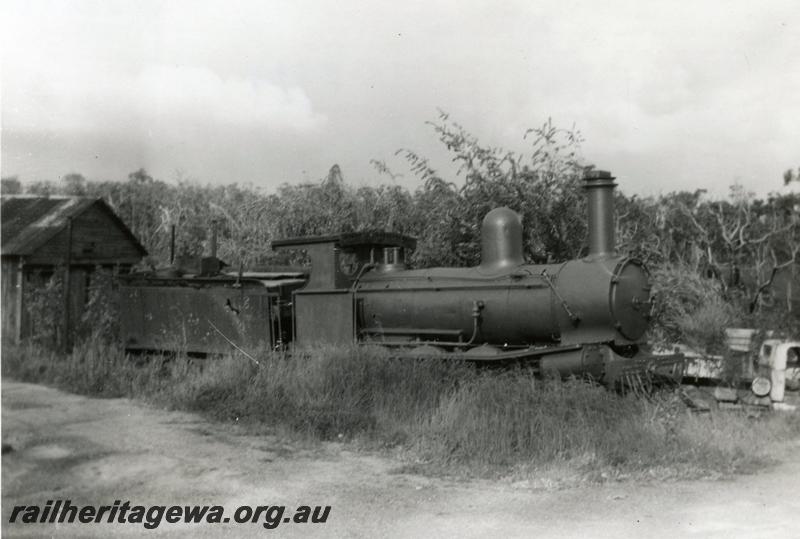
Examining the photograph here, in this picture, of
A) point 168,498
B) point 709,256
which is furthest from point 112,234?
point 709,256

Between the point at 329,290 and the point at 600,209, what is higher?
the point at 600,209

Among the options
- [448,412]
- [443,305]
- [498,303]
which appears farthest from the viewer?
[443,305]

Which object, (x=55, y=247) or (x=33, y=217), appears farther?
(x=55, y=247)

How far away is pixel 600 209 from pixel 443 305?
2.34 m

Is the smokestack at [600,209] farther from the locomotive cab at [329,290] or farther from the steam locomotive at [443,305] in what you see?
the locomotive cab at [329,290]

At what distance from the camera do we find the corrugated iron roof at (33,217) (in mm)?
5425

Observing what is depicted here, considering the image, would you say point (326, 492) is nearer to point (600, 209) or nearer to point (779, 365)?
point (600, 209)

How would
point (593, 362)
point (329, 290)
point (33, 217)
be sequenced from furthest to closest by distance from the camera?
point (329, 290) < point (593, 362) < point (33, 217)

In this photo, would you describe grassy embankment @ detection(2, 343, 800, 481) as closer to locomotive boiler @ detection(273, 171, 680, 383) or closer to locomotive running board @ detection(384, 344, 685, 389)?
locomotive running board @ detection(384, 344, 685, 389)

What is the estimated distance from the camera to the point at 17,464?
192 inches

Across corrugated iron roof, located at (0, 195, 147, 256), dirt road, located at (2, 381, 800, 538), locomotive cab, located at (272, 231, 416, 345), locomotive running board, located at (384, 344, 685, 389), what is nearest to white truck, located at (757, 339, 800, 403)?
locomotive running board, located at (384, 344, 685, 389)

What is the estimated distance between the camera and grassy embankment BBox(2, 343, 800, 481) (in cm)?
660

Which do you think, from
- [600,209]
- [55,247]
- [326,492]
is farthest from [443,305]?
[55,247]

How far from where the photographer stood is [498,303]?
9.02m
